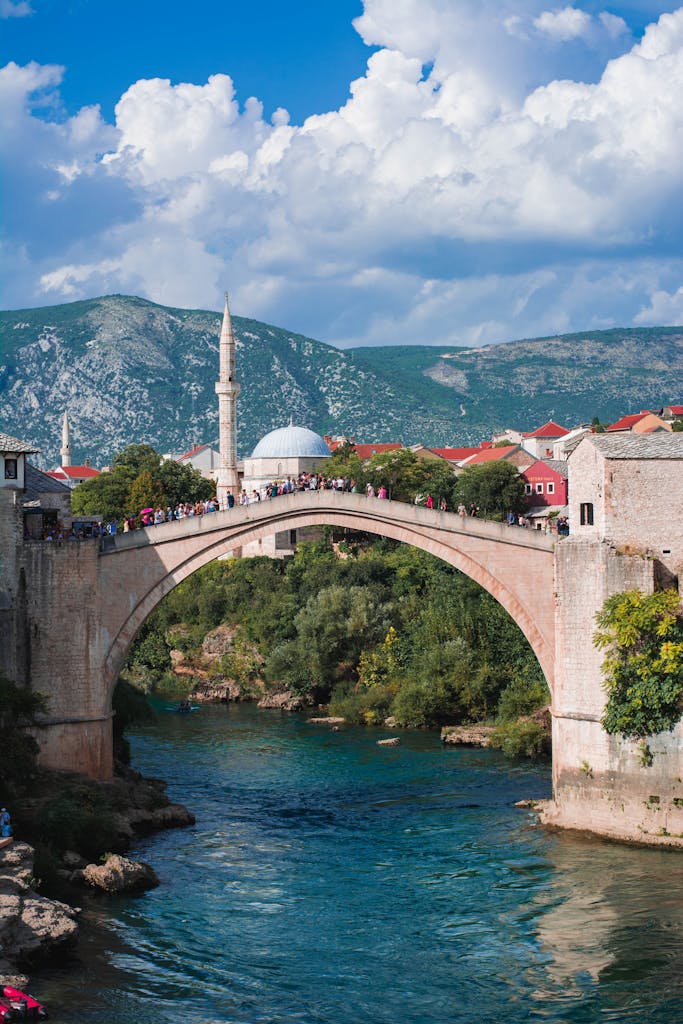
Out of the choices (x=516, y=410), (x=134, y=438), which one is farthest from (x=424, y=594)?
(x=516, y=410)

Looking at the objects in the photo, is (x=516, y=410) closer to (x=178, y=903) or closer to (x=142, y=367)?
(x=142, y=367)

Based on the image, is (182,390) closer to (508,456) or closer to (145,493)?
(508,456)

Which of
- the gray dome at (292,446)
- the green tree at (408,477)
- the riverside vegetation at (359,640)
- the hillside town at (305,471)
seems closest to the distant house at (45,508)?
the hillside town at (305,471)

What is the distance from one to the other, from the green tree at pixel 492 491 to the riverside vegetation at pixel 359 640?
5569mm

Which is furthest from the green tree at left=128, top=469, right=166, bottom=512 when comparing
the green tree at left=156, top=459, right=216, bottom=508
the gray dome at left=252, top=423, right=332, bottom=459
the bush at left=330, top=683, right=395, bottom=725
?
the bush at left=330, top=683, right=395, bottom=725

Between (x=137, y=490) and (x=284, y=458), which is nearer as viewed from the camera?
(x=137, y=490)

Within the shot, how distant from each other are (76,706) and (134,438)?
420ft

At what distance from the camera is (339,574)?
209 ft

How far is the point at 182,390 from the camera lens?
168m

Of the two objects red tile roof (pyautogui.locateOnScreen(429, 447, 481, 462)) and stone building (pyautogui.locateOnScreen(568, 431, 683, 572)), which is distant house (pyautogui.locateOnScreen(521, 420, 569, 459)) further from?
Answer: stone building (pyautogui.locateOnScreen(568, 431, 683, 572))

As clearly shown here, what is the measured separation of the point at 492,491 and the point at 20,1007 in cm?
5251

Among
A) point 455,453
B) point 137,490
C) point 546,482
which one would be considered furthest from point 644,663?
point 455,453

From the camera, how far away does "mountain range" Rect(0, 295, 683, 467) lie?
159500 millimetres

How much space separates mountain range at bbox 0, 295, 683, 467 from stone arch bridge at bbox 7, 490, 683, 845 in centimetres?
12001
